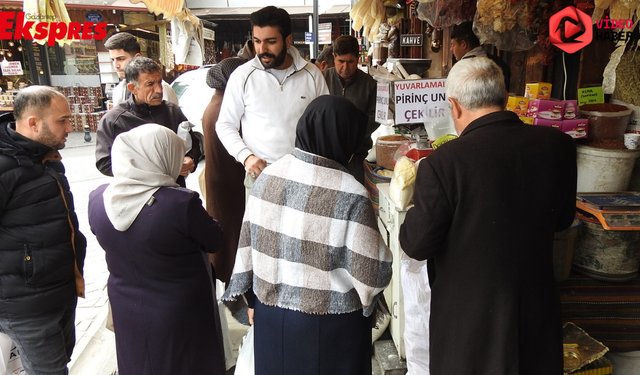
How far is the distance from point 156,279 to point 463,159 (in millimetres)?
1289

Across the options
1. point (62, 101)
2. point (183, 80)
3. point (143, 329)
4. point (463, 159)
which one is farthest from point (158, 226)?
point (183, 80)

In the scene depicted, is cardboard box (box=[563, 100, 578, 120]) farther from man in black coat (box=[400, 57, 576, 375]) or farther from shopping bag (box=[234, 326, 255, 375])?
shopping bag (box=[234, 326, 255, 375])

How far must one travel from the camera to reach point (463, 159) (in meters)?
1.48

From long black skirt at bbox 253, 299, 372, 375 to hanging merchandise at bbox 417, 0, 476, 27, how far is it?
346 cm

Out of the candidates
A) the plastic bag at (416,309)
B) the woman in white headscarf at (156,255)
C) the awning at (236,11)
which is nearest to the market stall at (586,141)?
the plastic bag at (416,309)

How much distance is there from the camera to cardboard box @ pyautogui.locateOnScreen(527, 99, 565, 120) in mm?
2758

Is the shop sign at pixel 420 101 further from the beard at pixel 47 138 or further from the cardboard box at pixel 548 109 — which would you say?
the beard at pixel 47 138

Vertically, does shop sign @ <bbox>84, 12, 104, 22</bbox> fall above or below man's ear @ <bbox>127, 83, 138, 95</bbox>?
above

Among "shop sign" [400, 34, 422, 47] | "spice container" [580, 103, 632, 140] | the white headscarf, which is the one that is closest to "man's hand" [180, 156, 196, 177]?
the white headscarf

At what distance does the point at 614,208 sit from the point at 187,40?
6.06 meters

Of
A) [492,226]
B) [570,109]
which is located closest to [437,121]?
[570,109]

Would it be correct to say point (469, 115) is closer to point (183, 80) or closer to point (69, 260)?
point (69, 260)

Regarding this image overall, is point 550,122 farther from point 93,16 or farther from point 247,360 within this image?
point 93,16

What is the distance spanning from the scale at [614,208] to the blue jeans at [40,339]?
2777 mm
